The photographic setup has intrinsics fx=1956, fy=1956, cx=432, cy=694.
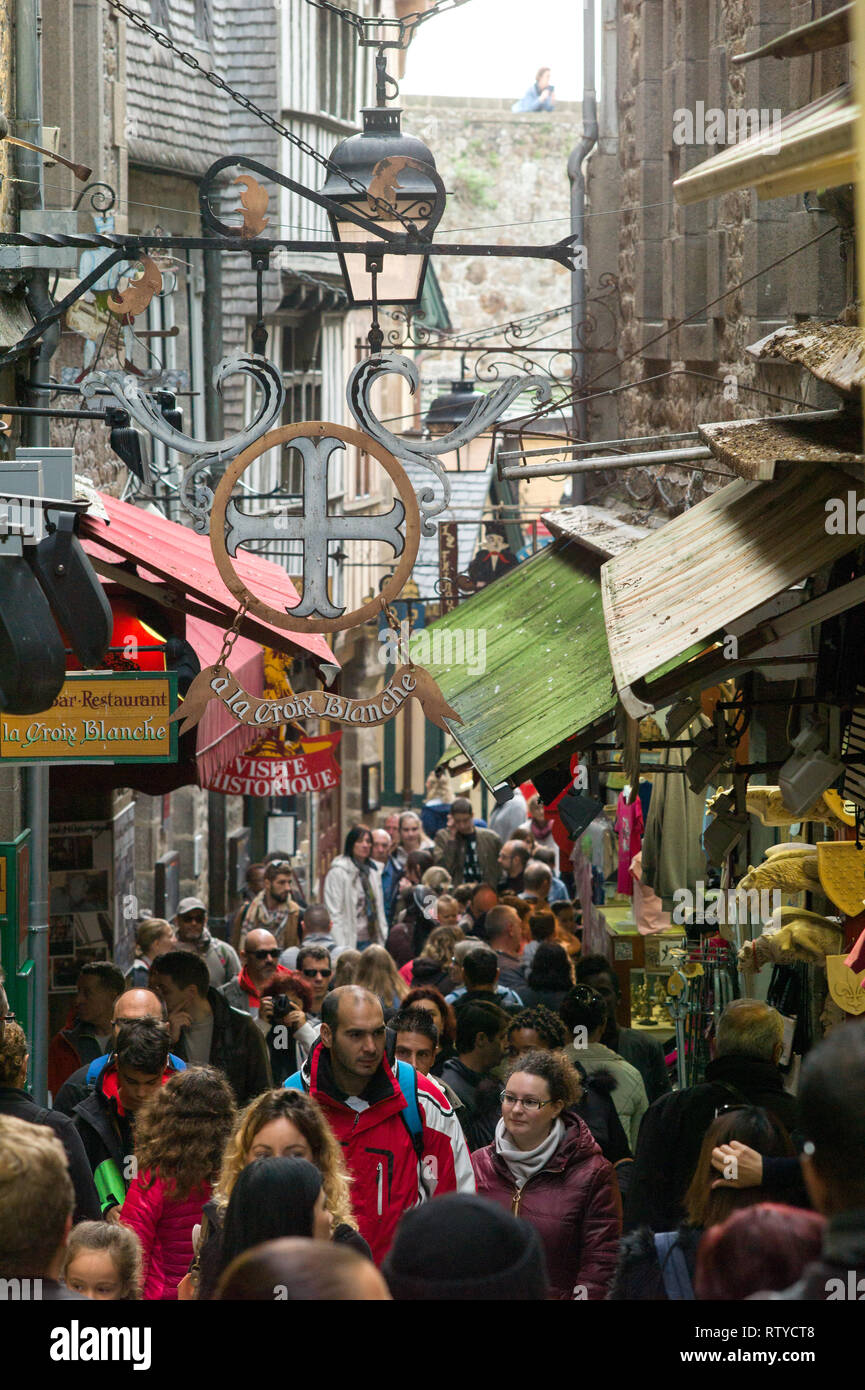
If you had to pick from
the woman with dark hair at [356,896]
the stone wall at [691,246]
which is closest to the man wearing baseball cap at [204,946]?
the woman with dark hair at [356,896]

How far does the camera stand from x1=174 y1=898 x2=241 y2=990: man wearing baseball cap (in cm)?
1246

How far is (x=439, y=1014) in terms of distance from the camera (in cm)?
898

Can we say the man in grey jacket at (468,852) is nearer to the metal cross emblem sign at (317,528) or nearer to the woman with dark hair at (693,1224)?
the metal cross emblem sign at (317,528)

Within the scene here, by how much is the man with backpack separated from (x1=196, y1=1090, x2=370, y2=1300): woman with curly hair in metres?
0.99

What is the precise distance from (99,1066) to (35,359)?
14.0ft

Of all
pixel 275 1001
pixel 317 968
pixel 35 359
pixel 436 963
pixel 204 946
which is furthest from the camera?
pixel 204 946

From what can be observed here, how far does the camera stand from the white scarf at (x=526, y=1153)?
20.9 feet

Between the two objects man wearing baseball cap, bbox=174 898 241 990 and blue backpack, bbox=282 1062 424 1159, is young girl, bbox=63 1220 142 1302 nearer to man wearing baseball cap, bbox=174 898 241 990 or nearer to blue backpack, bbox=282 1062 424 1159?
blue backpack, bbox=282 1062 424 1159

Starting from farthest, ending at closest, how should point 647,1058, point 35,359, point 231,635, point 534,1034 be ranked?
point 35,359 → point 647,1058 → point 231,635 → point 534,1034

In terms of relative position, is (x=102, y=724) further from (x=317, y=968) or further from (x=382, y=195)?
(x=317, y=968)

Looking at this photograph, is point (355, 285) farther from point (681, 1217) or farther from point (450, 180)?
point (450, 180)
